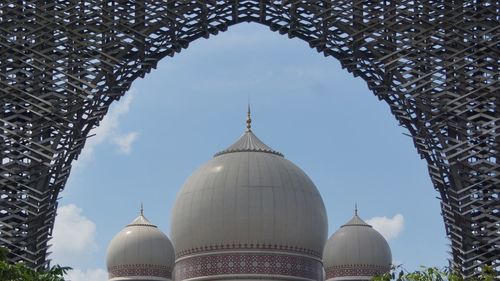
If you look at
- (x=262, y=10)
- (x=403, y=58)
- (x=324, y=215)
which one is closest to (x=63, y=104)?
(x=262, y=10)

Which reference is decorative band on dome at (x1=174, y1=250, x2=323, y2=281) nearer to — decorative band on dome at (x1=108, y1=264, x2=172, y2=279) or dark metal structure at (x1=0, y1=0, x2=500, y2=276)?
decorative band on dome at (x1=108, y1=264, x2=172, y2=279)

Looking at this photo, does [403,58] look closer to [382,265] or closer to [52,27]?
[52,27]

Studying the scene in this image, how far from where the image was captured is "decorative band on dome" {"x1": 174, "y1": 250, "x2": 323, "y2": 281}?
47.8 meters

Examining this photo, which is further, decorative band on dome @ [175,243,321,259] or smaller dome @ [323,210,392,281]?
smaller dome @ [323,210,392,281]

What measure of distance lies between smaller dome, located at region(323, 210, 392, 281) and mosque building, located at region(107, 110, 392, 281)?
38 mm

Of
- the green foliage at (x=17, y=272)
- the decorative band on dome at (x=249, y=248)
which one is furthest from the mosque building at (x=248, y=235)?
the green foliage at (x=17, y=272)

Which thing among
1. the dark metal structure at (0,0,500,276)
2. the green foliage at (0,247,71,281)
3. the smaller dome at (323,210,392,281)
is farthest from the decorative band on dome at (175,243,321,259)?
the green foliage at (0,247,71,281)

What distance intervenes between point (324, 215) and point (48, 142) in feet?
79.8

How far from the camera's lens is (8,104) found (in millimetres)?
27938

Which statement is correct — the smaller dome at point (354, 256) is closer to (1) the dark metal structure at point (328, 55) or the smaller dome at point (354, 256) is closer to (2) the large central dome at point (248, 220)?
(2) the large central dome at point (248, 220)

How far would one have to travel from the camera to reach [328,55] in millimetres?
29000

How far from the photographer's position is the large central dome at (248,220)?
48188 mm

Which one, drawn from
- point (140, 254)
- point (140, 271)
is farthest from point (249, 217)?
point (140, 271)

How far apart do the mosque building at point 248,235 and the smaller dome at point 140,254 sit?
37mm
